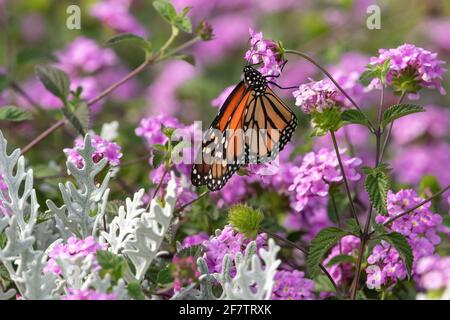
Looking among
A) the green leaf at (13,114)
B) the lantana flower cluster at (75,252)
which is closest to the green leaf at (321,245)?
the lantana flower cluster at (75,252)

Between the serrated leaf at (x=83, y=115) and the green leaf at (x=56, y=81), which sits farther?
the green leaf at (x=56, y=81)

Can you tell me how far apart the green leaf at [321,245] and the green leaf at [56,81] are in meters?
0.96

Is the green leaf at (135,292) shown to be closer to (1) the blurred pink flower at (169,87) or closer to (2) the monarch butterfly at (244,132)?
(2) the monarch butterfly at (244,132)

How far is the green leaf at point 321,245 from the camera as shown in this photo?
6.00 ft

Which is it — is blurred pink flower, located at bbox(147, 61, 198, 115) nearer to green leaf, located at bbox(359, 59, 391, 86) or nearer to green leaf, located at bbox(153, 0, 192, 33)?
green leaf, located at bbox(153, 0, 192, 33)

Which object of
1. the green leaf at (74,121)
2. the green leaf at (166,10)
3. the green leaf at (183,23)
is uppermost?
the green leaf at (166,10)

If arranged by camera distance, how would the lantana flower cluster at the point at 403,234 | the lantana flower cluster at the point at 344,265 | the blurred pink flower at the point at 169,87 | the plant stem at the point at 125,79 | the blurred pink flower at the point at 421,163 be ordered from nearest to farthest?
the lantana flower cluster at the point at 403,234 → the lantana flower cluster at the point at 344,265 → the plant stem at the point at 125,79 → the blurred pink flower at the point at 421,163 → the blurred pink flower at the point at 169,87

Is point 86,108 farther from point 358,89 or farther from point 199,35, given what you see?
point 358,89

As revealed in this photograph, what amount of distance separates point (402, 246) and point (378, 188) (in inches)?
5.4

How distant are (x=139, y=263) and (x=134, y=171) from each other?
126 cm

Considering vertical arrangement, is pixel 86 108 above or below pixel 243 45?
below

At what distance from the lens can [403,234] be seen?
76.1 inches

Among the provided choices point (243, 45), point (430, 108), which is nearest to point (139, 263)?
point (430, 108)
